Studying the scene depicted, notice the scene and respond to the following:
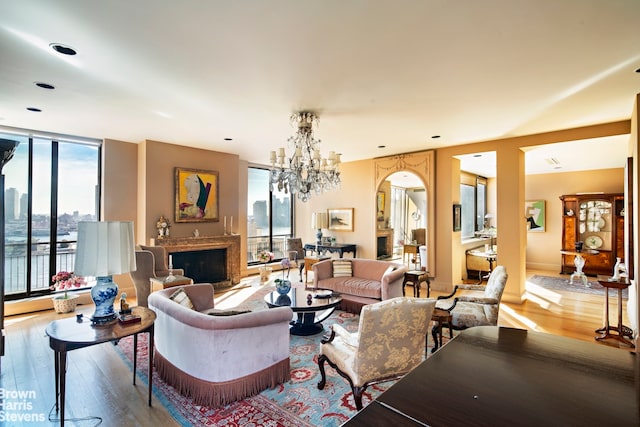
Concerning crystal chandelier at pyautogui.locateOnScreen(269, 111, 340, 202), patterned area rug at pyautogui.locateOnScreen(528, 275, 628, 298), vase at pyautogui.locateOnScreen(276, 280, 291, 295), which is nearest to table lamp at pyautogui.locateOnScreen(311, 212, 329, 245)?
crystal chandelier at pyautogui.locateOnScreen(269, 111, 340, 202)

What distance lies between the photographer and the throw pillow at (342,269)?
17.7 feet

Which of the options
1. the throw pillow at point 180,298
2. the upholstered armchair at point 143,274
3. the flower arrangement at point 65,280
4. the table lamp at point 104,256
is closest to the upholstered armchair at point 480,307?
the throw pillow at point 180,298

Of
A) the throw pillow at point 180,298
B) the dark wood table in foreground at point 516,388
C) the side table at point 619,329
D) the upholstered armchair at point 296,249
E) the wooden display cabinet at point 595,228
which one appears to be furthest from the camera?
the upholstered armchair at point 296,249

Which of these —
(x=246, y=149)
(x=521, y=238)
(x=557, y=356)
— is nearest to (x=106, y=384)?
(x=557, y=356)

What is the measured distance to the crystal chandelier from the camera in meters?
4.28

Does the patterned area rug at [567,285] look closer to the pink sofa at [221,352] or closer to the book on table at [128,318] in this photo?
the pink sofa at [221,352]

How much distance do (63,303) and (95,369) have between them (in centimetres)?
248

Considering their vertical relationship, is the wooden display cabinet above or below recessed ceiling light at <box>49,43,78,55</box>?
below

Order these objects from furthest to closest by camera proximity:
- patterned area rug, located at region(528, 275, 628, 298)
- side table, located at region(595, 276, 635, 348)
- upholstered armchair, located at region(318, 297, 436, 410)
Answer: patterned area rug, located at region(528, 275, 628, 298) < side table, located at region(595, 276, 635, 348) < upholstered armchair, located at region(318, 297, 436, 410)

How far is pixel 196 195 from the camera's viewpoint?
20.9 ft

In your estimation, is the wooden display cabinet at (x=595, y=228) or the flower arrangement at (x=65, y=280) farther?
the wooden display cabinet at (x=595, y=228)

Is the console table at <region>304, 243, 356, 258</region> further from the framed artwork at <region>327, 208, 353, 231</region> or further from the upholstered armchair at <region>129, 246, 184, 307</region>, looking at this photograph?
the upholstered armchair at <region>129, 246, 184, 307</region>

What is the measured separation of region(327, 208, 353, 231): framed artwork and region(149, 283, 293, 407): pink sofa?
5.26m

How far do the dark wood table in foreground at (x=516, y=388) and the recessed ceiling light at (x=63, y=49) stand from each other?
11.2 ft
